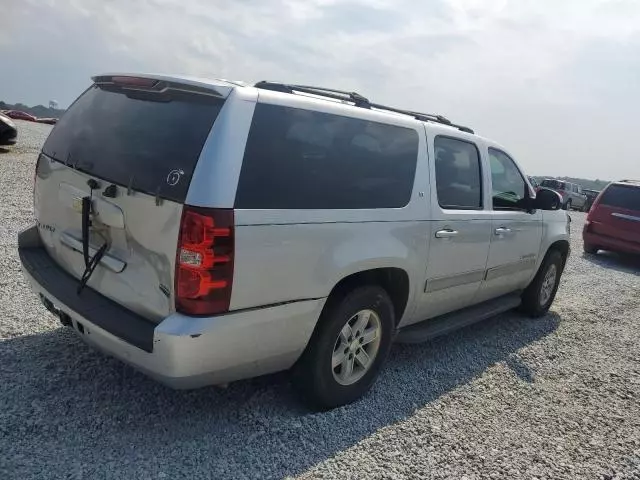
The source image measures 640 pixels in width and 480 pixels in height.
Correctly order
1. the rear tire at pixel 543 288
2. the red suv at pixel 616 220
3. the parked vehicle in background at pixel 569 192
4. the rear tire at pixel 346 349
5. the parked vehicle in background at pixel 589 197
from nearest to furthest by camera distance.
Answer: the rear tire at pixel 346 349, the rear tire at pixel 543 288, the red suv at pixel 616 220, the parked vehicle in background at pixel 569 192, the parked vehicle in background at pixel 589 197

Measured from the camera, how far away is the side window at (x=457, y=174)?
13.3ft

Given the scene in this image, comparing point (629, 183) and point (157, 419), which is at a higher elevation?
point (629, 183)

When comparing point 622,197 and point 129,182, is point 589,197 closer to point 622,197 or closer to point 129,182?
point 622,197

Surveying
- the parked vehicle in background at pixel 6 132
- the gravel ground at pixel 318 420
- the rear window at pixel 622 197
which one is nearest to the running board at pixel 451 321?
the gravel ground at pixel 318 420

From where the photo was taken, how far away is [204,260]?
2553mm

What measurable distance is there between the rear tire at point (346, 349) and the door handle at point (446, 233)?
653mm

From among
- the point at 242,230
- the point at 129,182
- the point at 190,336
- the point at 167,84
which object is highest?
the point at 167,84

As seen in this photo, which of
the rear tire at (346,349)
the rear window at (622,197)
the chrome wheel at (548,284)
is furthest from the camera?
the rear window at (622,197)

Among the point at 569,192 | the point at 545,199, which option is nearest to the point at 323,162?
the point at 545,199

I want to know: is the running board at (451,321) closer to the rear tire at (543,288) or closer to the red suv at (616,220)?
the rear tire at (543,288)

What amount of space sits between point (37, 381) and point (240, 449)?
4.50 ft

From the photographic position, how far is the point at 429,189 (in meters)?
3.86

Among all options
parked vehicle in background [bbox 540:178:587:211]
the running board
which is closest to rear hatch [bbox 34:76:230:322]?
the running board

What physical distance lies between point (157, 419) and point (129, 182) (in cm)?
136
